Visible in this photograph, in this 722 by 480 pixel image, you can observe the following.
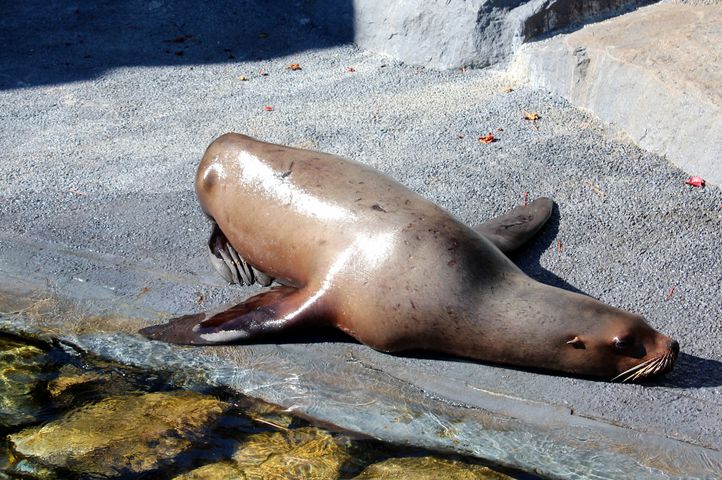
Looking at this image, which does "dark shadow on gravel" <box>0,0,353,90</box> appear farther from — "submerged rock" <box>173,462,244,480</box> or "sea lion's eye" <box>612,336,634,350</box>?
"submerged rock" <box>173,462,244,480</box>

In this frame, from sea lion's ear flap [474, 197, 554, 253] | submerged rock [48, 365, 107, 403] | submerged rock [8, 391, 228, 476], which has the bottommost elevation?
submerged rock [8, 391, 228, 476]

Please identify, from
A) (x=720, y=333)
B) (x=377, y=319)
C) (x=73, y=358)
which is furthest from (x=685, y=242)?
(x=73, y=358)

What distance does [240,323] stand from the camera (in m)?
4.71

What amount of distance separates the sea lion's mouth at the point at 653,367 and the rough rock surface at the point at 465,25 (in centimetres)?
407

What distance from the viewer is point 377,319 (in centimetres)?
457

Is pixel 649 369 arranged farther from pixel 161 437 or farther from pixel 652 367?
pixel 161 437

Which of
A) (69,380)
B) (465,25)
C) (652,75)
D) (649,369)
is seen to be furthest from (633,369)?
(465,25)

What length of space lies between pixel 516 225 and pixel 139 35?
5150mm

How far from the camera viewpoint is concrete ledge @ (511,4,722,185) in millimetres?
6066

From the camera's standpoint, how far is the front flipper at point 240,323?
468cm

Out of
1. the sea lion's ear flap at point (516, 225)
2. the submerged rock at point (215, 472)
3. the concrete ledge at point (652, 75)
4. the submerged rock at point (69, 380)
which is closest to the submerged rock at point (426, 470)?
the submerged rock at point (215, 472)

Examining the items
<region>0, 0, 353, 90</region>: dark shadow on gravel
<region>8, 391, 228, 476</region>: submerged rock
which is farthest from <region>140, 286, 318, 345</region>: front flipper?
<region>0, 0, 353, 90</region>: dark shadow on gravel

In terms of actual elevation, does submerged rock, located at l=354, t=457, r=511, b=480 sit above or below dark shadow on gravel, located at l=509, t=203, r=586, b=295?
below

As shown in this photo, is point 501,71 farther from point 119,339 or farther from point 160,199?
point 119,339
